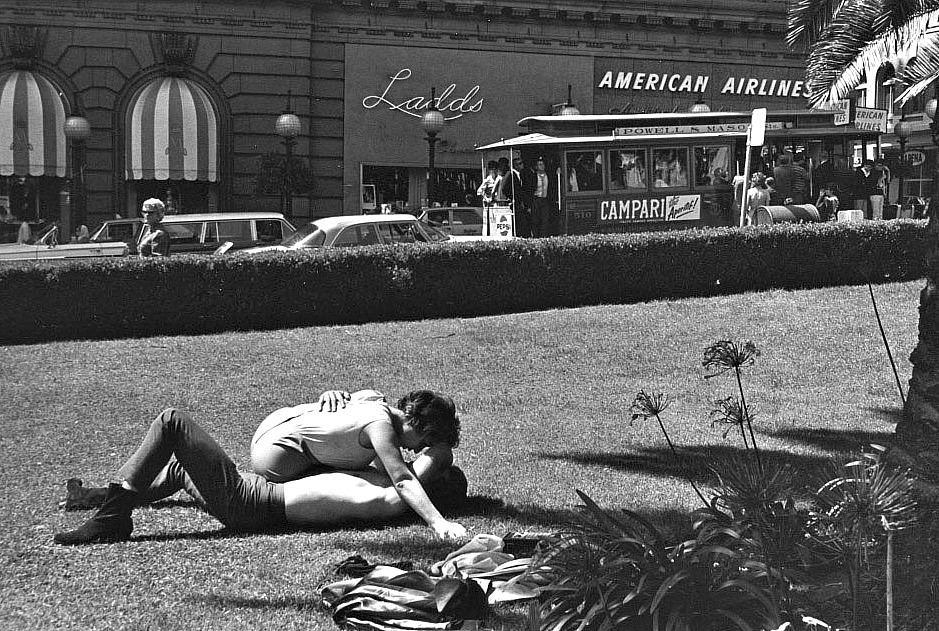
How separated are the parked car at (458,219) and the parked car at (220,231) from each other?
15.3 ft

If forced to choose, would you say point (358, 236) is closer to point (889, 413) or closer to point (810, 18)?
point (810, 18)

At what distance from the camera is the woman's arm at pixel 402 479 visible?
216 inches

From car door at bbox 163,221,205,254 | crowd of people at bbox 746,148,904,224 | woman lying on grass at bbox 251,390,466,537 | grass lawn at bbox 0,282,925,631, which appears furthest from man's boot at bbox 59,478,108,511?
crowd of people at bbox 746,148,904,224

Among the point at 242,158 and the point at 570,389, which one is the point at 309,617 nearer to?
the point at 570,389

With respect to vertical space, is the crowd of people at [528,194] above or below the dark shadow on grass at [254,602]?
above

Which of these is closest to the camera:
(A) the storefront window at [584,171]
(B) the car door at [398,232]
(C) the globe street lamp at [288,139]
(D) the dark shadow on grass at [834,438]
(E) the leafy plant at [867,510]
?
(E) the leafy plant at [867,510]

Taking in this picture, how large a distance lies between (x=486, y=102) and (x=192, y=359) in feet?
66.3

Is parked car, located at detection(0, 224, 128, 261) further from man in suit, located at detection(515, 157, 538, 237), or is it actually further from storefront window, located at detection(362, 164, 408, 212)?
storefront window, located at detection(362, 164, 408, 212)

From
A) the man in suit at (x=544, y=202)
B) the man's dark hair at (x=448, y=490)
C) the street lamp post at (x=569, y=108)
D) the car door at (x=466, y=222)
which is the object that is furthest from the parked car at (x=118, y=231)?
the man's dark hair at (x=448, y=490)

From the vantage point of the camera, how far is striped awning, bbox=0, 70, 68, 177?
25781mm

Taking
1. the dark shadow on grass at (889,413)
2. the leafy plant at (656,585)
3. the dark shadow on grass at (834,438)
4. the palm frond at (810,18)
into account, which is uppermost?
the palm frond at (810,18)

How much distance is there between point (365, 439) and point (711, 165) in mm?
15725

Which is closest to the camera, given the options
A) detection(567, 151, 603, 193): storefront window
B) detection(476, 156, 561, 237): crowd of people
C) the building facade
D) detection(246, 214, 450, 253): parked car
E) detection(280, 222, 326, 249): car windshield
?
detection(280, 222, 326, 249): car windshield

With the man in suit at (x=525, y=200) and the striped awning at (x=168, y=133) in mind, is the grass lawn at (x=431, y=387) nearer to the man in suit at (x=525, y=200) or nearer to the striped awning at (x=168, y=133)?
the man in suit at (x=525, y=200)
